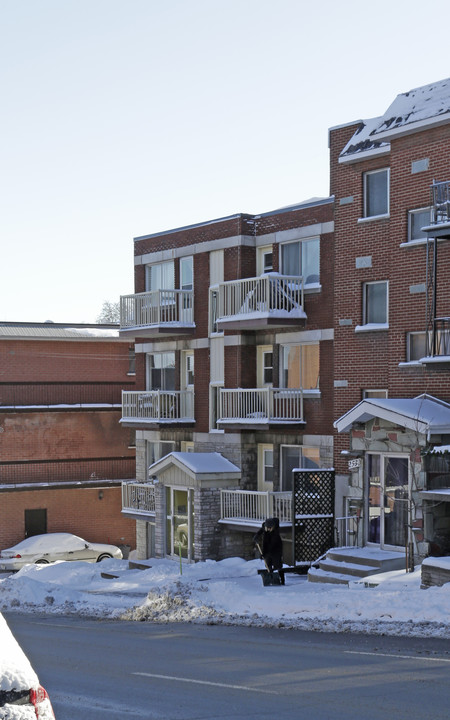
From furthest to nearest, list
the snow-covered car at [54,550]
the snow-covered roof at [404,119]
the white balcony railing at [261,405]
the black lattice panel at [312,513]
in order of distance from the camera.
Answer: the snow-covered car at [54,550]
the white balcony railing at [261,405]
the black lattice panel at [312,513]
the snow-covered roof at [404,119]

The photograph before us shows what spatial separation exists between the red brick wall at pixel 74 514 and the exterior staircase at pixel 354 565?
2170cm

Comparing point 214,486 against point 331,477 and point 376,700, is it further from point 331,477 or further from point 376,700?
point 376,700

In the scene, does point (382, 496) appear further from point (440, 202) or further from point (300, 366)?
point (440, 202)

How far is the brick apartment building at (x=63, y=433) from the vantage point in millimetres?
43094

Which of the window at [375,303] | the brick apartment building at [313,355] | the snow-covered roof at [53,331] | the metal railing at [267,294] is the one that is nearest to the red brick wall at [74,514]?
the snow-covered roof at [53,331]

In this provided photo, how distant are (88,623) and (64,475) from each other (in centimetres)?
2444

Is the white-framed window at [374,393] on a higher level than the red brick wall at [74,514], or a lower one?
higher

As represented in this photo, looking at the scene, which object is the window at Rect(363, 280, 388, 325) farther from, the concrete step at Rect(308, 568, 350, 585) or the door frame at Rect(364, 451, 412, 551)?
the concrete step at Rect(308, 568, 350, 585)

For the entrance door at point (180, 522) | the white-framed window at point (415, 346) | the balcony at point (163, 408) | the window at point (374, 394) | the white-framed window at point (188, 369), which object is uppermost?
the white-framed window at point (415, 346)

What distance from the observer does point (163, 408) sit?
3534 centimetres

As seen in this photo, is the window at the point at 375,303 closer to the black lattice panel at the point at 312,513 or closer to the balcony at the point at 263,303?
the balcony at the point at 263,303

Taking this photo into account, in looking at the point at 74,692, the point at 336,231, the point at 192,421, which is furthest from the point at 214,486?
the point at 74,692

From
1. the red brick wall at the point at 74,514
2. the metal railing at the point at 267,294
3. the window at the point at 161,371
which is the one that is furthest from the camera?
the red brick wall at the point at 74,514

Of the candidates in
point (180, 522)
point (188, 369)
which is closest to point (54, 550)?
point (180, 522)
